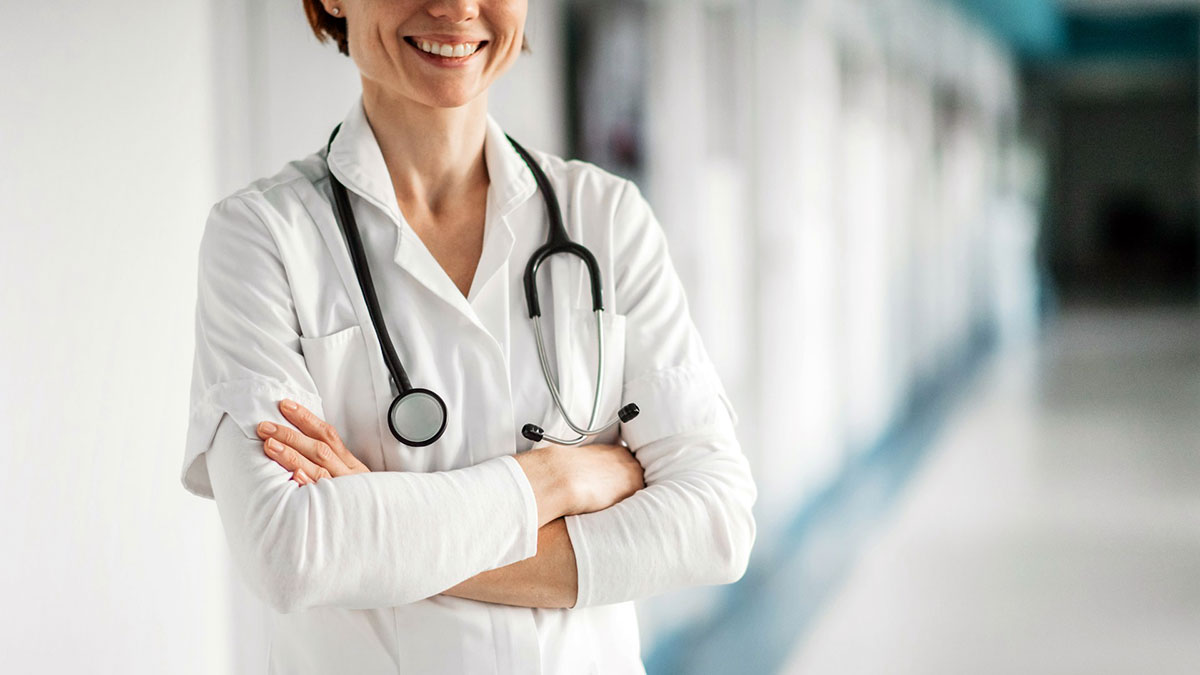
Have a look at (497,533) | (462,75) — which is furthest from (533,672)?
(462,75)

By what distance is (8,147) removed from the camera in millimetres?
1456

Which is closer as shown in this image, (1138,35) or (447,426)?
(447,426)

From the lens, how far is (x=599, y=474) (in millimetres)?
1338

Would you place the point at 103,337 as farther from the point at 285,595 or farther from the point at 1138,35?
the point at 1138,35

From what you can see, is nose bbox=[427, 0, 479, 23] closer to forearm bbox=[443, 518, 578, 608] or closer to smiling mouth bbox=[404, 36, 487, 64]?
smiling mouth bbox=[404, 36, 487, 64]

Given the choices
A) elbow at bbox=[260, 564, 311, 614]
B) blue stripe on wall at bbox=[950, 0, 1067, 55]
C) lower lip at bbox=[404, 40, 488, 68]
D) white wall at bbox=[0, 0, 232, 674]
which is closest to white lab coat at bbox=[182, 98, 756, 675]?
elbow at bbox=[260, 564, 311, 614]

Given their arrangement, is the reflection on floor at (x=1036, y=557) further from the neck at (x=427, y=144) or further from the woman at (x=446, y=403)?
the neck at (x=427, y=144)

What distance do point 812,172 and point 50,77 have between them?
4.44 m

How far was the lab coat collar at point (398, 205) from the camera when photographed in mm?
1282

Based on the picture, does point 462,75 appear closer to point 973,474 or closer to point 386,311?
point 386,311

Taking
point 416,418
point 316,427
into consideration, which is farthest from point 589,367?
point 316,427

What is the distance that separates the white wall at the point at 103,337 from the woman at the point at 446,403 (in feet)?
1.20

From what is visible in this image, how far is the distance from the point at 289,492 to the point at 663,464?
0.46 metres

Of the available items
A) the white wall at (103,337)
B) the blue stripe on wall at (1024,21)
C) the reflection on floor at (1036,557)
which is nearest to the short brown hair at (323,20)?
the white wall at (103,337)
